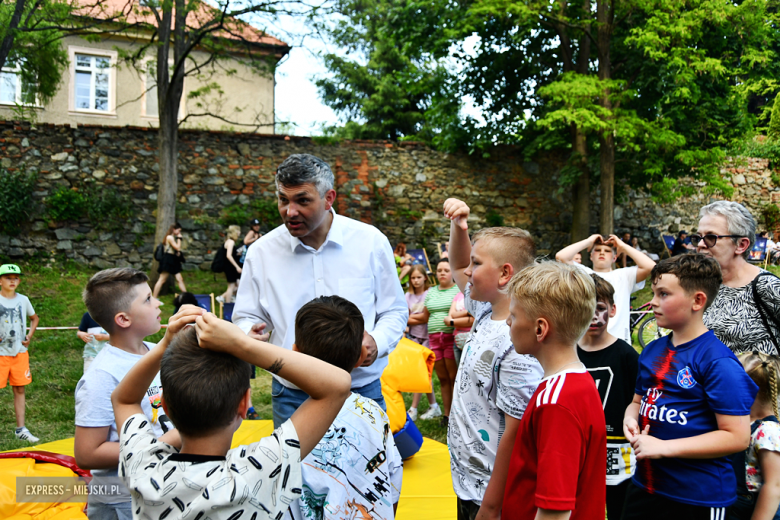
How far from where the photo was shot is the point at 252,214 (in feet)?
38.8

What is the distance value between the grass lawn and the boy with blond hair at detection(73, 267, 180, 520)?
3.12 metres

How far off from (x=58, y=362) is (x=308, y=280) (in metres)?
5.74

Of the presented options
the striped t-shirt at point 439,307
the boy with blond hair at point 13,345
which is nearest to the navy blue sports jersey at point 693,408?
the striped t-shirt at point 439,307

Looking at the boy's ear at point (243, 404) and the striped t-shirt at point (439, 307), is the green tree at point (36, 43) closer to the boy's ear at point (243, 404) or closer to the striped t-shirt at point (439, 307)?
the striped t-shirt at point (439, 307)

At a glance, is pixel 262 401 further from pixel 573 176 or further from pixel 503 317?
pixel 573 176

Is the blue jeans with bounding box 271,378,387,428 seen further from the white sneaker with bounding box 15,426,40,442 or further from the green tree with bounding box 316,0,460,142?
the green tree with bounding box 316,0,460,142

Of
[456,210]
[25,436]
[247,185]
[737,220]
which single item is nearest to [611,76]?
[247,185]

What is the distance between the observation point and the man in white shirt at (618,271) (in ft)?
11.5

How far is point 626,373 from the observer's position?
8.66 feet

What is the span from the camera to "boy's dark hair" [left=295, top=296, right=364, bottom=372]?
5.74 ft

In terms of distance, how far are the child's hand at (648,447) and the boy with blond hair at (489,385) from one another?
1.67 feet

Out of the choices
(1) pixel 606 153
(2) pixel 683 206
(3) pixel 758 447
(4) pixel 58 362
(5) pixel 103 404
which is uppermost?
(1) pixel 606 153

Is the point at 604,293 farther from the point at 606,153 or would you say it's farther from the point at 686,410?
the point at 606,153

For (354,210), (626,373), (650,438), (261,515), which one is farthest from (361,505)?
(354,210)
